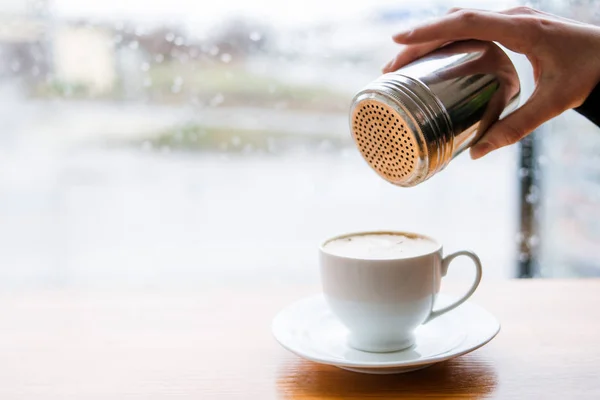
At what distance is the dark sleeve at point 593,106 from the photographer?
27.3 inches

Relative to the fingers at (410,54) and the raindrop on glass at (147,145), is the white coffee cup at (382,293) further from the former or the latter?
the raindrop on glass at (147,145)

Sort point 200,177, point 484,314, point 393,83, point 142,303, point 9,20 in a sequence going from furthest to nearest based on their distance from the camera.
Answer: point 200,177 → point 9,20 → point 142,303 → point 484,314 → point 393,83

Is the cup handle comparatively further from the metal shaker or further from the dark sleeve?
the dark sleeve

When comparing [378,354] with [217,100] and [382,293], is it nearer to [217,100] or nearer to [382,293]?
[382,293]

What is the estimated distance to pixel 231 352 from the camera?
70 centimetres

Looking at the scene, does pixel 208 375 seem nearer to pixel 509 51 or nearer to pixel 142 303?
pixel 142 303

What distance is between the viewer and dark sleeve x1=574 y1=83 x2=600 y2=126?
2.27 feet

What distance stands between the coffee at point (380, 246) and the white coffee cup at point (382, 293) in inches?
0.5

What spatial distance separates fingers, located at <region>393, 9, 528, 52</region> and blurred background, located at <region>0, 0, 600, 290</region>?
2.67ft

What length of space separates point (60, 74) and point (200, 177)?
0.38 m

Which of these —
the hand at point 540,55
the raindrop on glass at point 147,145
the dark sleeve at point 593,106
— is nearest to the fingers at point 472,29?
the hand at point 540,55

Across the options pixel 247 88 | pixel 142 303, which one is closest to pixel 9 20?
pixel 247 88

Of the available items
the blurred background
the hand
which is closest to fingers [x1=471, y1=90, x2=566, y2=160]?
the hand

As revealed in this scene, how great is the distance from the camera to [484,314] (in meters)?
0.73
